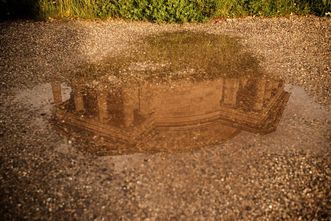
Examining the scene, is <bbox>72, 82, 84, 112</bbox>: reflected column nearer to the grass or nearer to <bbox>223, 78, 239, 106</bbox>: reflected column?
<bbox>223, 78, 239, 106</bbox>: reflected column

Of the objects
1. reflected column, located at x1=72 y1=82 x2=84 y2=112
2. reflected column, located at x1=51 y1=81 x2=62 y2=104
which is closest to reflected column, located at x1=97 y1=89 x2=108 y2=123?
reflected column, located at x1=72 y1=82 x2=84 y2=112

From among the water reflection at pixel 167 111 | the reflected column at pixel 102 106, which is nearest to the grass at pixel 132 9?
the water reflection at pixel 167 111

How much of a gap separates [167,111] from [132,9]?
4.36 meters

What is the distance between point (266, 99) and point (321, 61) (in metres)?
2.16

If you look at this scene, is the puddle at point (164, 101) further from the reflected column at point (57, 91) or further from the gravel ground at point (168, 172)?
the gravel ground at point (168, 172)

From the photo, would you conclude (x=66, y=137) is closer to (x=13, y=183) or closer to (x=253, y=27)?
(x=13, y=183)

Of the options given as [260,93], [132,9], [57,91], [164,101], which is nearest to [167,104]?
[164,101]

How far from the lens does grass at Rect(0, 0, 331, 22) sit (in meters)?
8.16

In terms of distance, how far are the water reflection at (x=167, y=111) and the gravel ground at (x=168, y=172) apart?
0.21m

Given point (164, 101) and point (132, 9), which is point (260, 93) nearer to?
point (164, 101)

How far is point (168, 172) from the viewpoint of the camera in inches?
151

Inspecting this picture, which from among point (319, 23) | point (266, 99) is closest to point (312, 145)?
point (266, 99)

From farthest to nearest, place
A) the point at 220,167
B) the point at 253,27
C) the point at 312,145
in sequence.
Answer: the point at 253,27 < the point at 312,145 < the point at 220,167

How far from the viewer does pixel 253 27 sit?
817cm
